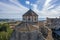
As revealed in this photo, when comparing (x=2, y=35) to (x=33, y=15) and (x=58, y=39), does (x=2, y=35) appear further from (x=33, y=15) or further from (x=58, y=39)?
(x=58, y=39)

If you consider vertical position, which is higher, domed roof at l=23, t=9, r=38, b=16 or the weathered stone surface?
domed roof at l=23, t=9, r=38, b=16

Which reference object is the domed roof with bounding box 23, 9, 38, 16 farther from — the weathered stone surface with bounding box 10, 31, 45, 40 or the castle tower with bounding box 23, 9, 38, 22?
the weathered stone surface with bounding box 10, 31, 45, 40

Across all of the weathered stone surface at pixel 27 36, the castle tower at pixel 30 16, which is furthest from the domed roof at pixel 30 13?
the weathered stone surface at pixel 27 36

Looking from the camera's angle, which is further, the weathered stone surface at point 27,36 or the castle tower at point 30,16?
the castle tower at point 30,16

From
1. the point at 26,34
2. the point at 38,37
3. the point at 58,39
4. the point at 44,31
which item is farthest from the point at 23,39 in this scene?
the point at 58,39

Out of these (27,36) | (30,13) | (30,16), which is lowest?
(27,36)

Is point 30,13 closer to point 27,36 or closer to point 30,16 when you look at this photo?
point 30,16

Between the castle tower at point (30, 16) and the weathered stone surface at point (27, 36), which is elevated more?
the castle tower at point (30, 16)

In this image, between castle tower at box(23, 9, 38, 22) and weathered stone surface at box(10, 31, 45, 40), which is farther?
castle tower at box(23, 9, 38, 22)

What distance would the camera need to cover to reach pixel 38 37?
9461mm

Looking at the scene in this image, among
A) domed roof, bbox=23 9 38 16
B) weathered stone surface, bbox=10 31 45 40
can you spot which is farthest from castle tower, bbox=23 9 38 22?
weathered stone surface, bbox=10 31 45 40

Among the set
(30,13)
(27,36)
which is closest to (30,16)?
(30,13)

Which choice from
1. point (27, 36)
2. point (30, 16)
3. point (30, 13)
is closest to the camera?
point (27, 36)

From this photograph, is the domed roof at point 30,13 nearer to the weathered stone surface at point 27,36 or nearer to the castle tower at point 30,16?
the castle tower at point 30,16
